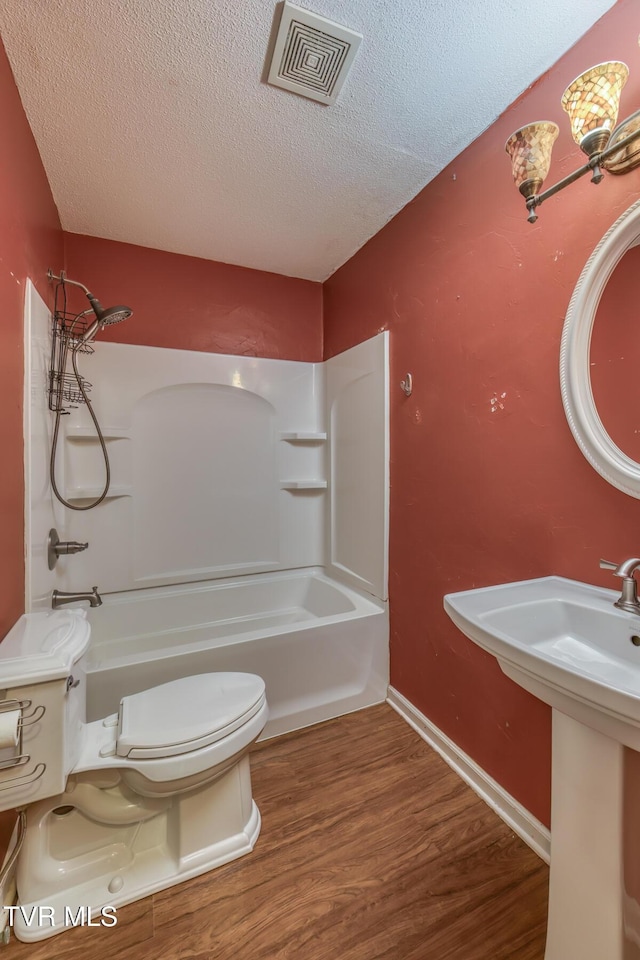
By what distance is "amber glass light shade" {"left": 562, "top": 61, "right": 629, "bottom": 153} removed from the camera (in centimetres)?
92

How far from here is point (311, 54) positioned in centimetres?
119

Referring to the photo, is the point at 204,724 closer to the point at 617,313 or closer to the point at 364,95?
the point at 617,313

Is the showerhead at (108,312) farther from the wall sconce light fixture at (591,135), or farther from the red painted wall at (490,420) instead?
the wall sconce light fixture at (591,135)

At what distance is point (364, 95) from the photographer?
132cm

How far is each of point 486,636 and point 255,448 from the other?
2.02 meters

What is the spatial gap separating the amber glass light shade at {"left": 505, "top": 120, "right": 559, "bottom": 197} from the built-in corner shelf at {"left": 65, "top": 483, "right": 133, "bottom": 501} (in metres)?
2.27

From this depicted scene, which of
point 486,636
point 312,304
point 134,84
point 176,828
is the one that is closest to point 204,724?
point 176,828

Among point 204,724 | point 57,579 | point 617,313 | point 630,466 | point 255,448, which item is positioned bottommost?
point 204,724

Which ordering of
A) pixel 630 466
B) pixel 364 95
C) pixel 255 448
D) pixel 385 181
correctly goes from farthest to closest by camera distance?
pixel 255 448
pixel 385 181
pixel 364 95
pixel 630 466

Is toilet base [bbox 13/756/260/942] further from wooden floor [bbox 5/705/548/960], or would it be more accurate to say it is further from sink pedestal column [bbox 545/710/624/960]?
sink pedestal column [bbox 545/710/624/960]

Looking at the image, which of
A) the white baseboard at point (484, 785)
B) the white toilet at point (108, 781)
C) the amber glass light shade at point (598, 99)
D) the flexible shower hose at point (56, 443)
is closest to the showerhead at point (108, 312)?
the flexible shower hose at point (56, 443)

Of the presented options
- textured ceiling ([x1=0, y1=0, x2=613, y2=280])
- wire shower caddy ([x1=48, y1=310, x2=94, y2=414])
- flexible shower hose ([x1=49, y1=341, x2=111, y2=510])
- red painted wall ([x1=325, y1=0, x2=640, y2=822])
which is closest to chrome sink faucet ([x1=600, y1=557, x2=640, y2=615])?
red painted wall ([x1=325, y1=0, x2=640, y2=822])

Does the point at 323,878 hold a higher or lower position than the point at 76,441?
lower

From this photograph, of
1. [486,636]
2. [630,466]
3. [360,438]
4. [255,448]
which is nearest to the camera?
[486,636]
